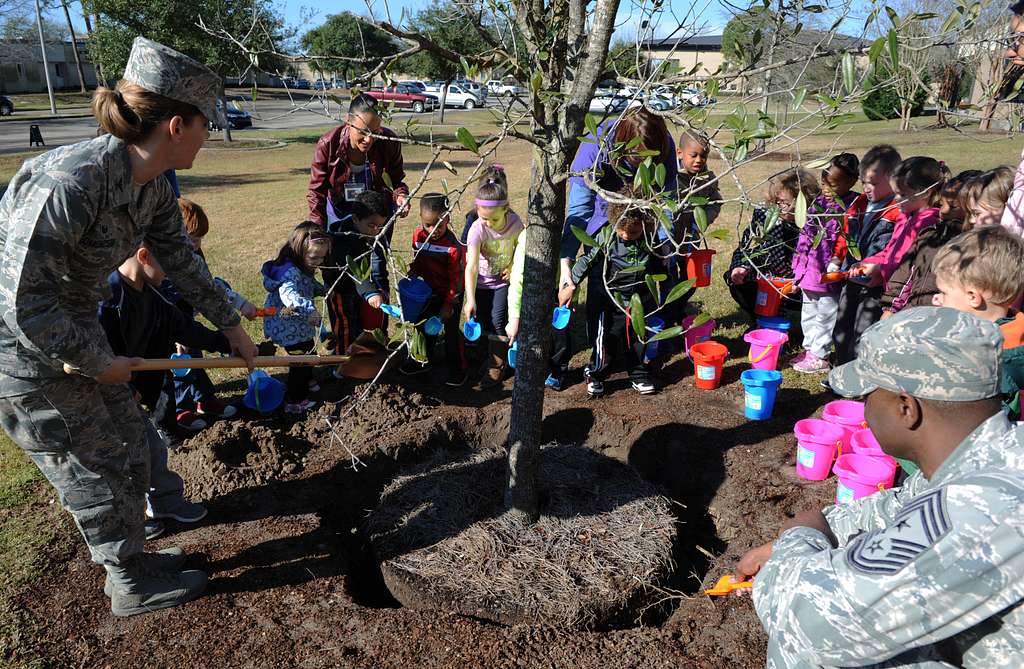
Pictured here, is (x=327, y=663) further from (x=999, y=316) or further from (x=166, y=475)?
(x=999, y=316)

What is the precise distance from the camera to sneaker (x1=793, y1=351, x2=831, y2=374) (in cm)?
536

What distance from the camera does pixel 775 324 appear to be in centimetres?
584

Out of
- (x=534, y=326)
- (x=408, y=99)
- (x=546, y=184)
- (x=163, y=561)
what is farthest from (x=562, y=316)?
(x=163, y=561)

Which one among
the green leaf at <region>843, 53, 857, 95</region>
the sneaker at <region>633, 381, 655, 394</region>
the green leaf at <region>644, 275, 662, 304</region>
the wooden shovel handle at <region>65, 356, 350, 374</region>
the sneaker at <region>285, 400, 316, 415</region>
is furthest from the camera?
the sneaker at <region>633, 381, 655, 394</region>

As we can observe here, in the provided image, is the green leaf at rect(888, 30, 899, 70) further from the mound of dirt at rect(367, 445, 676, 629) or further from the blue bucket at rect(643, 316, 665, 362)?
the blue bucket at rect(643, 316, 665, 362)

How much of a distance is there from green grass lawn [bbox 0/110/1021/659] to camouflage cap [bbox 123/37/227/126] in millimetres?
983

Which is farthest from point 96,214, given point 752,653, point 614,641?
point 752,653

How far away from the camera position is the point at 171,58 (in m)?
2.38

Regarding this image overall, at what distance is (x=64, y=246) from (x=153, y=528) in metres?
1.65

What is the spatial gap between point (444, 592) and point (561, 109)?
2.05 meters

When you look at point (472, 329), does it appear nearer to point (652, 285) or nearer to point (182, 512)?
point (182, 512)

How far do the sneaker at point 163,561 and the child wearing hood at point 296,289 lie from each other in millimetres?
1546

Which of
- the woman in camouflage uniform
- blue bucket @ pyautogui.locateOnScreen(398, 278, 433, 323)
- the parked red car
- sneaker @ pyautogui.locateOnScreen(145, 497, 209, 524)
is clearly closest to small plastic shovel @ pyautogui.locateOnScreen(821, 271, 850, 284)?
blue bucket @ pyautogui.locateOnScreen(398, 278, 433, 323)

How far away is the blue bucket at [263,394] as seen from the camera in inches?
184
